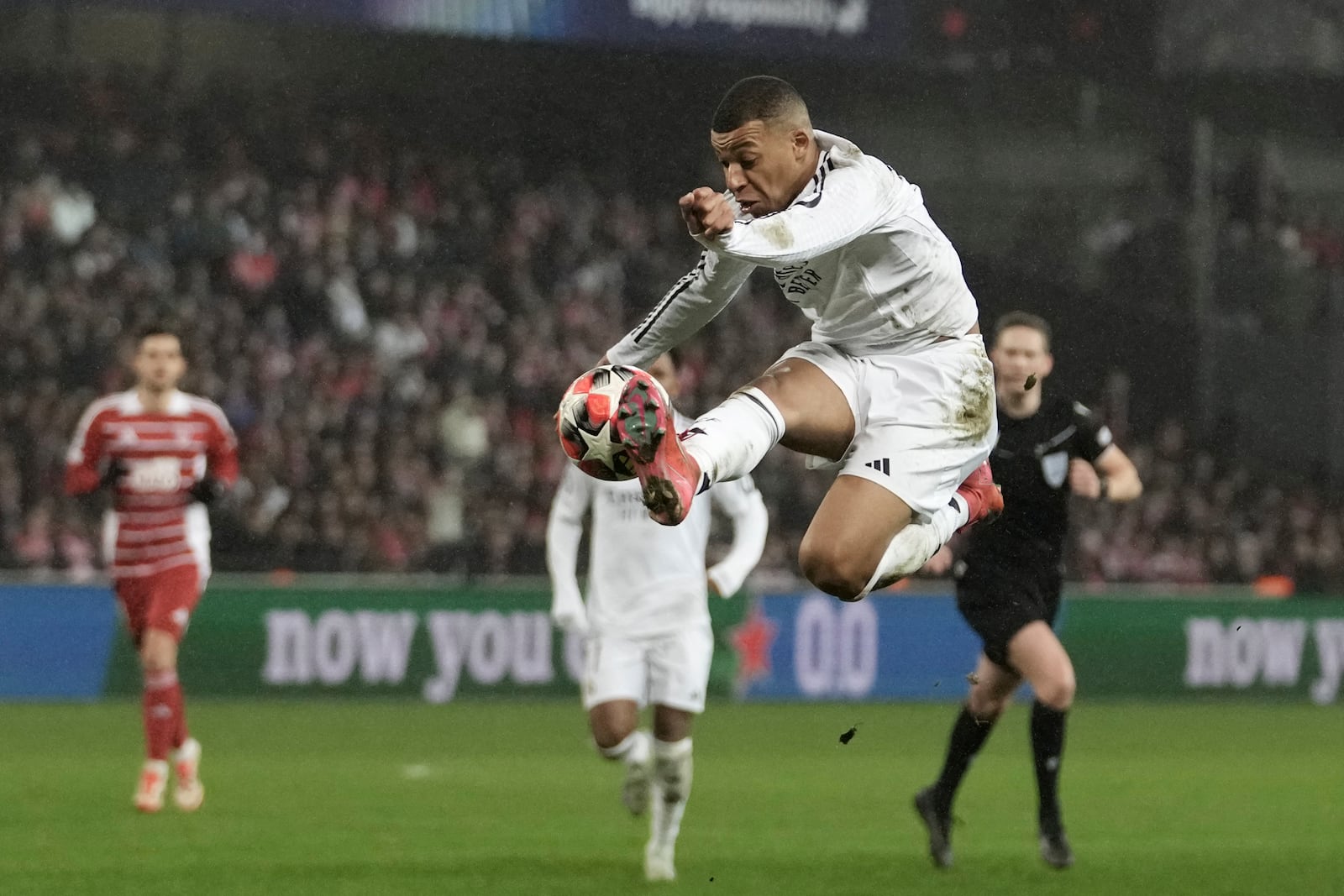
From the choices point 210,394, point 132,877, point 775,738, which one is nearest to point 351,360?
point 210,394

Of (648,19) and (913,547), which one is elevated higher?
(648,19)

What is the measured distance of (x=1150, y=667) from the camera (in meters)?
20.1

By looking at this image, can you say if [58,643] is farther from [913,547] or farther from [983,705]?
[913,547]

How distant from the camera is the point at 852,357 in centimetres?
698

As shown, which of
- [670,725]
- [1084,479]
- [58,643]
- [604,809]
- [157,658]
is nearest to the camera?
[1084,479]

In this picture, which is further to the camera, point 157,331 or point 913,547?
point 157,331

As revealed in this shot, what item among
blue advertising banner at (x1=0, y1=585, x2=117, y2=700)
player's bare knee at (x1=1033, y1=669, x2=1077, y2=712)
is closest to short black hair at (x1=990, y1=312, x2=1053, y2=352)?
player's bare knee at (x1=1033, y1=669, x2=1077, y2=712)

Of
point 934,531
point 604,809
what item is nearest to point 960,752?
point 934,531

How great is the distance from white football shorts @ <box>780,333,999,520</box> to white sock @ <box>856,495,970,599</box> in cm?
6

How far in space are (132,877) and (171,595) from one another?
7.96 ft

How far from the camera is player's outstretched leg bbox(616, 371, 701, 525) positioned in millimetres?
5820

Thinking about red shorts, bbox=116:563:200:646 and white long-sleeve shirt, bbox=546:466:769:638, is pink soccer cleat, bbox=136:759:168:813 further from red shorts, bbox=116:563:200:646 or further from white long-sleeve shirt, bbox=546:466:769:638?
white long-sleeve shirt, bbox=546:466:769:638

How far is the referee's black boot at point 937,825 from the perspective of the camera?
9.09 metres

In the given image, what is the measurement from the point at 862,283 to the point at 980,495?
1.08 m
